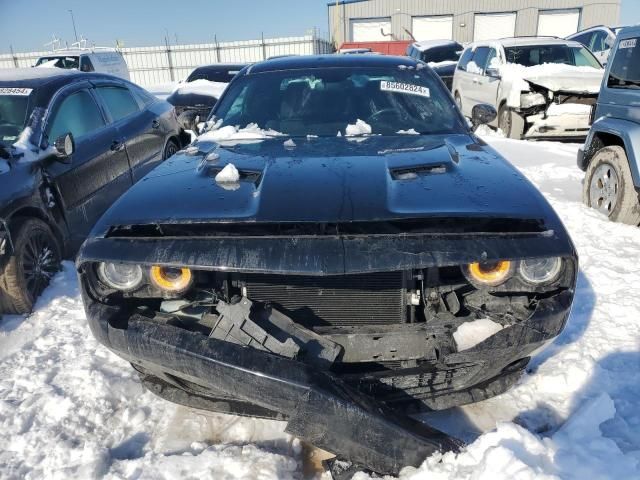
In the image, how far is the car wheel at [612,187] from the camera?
4617 millimetres

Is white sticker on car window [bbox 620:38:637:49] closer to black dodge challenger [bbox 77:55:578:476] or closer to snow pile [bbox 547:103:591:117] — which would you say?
snow pile [bbox 547:103:591:117]

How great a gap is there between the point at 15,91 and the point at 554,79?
7.48 metres

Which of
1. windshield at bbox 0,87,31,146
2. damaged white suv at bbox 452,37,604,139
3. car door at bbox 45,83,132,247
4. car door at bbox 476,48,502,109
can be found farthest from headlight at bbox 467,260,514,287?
car door at bbox 476,48,502,109

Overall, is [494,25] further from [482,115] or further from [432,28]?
[482,115]

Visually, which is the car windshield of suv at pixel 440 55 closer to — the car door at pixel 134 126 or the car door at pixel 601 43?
the car door at pixel 601 43

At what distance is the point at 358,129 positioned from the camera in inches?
121

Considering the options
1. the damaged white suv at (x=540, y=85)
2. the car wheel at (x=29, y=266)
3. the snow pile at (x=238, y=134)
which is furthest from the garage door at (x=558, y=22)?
the car wheel at (x=29, y=266)

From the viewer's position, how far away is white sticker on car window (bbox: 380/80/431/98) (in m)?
3.39

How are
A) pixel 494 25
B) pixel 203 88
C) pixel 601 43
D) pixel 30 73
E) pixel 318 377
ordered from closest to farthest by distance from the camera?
pixel 318 377 < pixel 30 73 < pixel 203 88 < pixel 601 43 < pixel 494 25

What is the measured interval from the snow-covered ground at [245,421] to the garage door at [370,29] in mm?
34855

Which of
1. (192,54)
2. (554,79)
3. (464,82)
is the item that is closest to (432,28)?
(192,54)

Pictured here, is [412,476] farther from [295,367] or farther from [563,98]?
[563,98]

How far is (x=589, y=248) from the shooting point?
4.27 metres

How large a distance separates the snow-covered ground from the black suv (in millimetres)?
451
